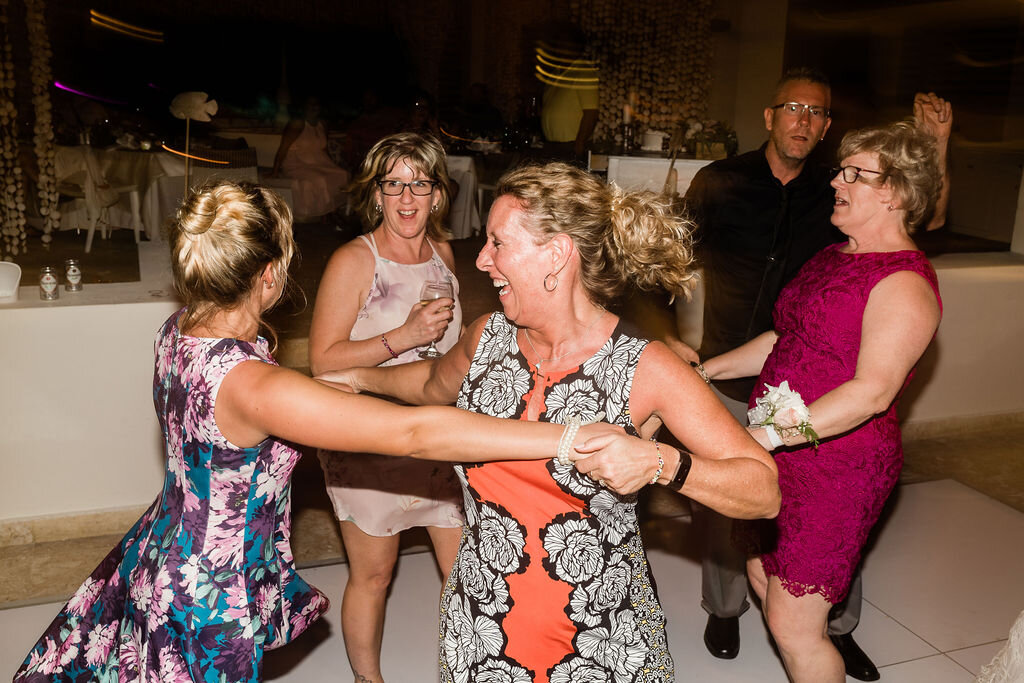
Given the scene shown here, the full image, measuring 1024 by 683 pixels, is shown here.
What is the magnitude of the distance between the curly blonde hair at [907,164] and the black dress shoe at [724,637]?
1.53 m

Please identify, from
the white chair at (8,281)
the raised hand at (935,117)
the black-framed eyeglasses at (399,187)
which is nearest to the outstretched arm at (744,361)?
the raised hand at (935,117)

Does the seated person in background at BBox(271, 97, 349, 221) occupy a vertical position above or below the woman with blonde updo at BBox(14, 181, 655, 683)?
above

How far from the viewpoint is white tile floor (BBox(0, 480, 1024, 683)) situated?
2846 mm

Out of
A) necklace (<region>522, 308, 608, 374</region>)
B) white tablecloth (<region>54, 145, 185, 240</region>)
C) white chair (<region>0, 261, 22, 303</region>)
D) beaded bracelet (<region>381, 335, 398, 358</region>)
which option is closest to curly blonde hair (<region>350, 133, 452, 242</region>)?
beaded bracelet (<region>381, 335, 398, 358</region>)

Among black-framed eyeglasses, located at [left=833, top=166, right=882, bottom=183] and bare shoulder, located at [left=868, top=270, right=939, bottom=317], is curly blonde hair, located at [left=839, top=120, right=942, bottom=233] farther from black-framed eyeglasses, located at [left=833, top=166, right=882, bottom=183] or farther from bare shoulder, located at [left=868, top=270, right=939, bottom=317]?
bare shoulder, located at [left=868, top=270, right=939, bottom=317]

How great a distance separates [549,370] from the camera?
1655mm

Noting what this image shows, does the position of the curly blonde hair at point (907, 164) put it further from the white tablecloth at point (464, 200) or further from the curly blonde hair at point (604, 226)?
the white tablecloth at point (464, 200)

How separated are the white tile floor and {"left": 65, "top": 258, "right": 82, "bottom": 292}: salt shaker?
1339mm

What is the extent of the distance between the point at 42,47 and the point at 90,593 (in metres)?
3.82

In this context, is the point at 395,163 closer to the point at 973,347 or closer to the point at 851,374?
the point at 851,374

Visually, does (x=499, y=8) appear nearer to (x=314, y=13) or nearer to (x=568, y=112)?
(x=568, y=112)

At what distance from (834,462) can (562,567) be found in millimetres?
980

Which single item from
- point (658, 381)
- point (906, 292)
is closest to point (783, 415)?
point (906, 292)

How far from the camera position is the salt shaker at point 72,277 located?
357 centimetres
